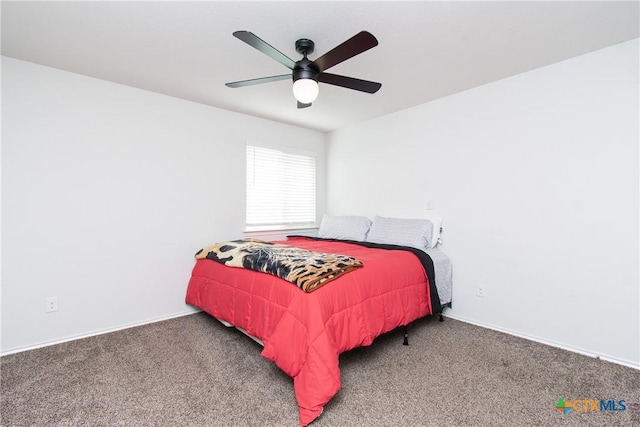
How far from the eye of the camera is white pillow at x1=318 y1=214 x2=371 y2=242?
11.7 feet

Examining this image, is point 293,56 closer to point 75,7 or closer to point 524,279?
point 75,7

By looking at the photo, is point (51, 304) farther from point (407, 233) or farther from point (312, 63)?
point (407, 233)

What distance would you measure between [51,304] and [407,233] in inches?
125

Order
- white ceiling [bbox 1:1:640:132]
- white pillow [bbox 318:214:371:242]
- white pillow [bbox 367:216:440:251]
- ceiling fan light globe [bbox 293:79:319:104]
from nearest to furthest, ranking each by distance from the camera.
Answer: white ceiling [bbox 1:1:640:132], ceiling fan light globe [bbox 293:79:319:104], white pillow [bbox 367:216:440:251], white pillow [bbox 318:214:371:242]

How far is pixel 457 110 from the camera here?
3.06 meters

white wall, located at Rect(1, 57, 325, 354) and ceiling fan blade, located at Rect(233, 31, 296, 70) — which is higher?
ceiling fan blade, located at Rect(233, 31, 296, 70)

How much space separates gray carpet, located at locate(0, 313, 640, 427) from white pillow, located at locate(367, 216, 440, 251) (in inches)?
35.3

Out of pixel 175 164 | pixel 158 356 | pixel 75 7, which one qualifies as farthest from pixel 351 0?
pixel 158 356

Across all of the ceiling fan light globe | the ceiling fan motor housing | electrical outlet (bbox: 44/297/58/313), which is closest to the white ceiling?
the ceiling fan motor housing

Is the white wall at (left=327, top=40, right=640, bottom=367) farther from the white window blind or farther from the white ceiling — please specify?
the white window blind

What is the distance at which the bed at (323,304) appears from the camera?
1661 millimetres

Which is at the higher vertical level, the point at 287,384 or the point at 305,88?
the point at 305,88

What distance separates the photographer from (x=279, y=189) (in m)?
4.04

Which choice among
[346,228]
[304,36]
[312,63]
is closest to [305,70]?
[312,63]
